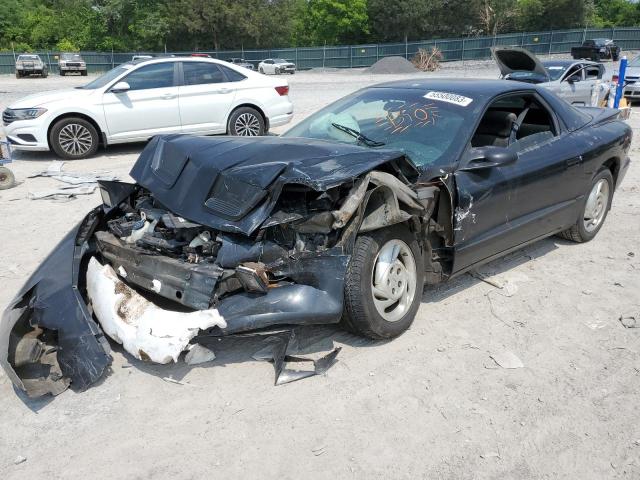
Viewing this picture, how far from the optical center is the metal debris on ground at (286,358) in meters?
3.26

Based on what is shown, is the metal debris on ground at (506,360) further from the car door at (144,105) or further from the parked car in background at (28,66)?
the parked car in background at (28,66)

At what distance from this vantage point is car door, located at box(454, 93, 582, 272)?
390cm

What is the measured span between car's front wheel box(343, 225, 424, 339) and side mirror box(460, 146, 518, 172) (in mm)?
726

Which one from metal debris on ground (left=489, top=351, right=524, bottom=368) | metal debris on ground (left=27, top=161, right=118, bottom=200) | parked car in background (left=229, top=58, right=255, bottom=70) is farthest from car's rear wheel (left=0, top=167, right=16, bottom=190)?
parked car in background (left=229, top=58, right=255, bottom=70)

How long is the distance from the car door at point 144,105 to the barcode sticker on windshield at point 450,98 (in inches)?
255

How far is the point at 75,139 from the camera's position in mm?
9414

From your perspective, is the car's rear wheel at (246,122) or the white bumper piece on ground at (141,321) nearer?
the white bumper piece on ground at (141,321)

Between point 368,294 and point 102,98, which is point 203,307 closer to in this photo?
point 368,294

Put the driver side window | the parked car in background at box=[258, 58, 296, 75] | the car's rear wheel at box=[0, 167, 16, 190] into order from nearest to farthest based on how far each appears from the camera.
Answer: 1. the driver side window
2. the car's rear wheel at box=[0, 167, 16, 190]
3. the parked car in background at box=[258, 58, 296, 75]

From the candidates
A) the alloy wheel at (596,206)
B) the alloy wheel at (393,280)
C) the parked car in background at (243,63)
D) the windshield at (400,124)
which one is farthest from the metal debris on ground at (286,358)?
the parked car in background at (243,63)

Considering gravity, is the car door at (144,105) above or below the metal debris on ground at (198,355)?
above

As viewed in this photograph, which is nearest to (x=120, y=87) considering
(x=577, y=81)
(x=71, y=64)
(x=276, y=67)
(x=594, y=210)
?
(x=594, y=210)

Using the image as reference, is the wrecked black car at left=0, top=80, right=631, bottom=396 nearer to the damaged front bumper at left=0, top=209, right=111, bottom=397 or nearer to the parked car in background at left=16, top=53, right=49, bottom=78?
A: the damaged front bumper at left=0, top=209, right=111, bottom=397

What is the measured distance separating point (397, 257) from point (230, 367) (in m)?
1.24
